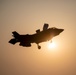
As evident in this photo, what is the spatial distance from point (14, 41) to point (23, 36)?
3135mm

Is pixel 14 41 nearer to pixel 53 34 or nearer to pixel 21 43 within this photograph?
pixel 21 43

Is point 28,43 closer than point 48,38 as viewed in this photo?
No

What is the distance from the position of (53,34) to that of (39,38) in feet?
12.8

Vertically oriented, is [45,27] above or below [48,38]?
above

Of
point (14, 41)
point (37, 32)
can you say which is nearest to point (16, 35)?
point (14, 41)

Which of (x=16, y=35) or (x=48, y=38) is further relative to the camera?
(x=16, y=35)

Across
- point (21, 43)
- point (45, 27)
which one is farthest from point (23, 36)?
point (45, 27)

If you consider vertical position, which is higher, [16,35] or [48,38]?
[16,35]

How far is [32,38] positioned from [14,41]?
5.44 m

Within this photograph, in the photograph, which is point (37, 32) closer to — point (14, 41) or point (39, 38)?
point (39, 38)

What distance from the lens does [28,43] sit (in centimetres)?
5166

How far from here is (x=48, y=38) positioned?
48.2 meters

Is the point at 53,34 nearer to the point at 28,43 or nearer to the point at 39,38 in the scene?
the point at 39,38

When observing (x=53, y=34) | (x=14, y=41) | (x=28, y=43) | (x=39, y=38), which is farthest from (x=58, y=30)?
(x=14, y=41)
